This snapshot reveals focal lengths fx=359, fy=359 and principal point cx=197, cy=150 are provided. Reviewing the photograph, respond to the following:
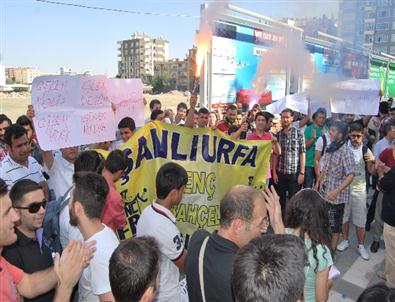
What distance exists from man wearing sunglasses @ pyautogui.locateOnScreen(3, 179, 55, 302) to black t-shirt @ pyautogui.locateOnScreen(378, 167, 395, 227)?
332 cm

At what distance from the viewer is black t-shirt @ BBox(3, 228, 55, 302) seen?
2.21 meters

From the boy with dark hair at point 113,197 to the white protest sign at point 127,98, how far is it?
1554 millimetres

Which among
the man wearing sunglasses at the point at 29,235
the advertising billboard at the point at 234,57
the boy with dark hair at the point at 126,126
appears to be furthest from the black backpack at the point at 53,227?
the advertising billboard at the point at 234,57

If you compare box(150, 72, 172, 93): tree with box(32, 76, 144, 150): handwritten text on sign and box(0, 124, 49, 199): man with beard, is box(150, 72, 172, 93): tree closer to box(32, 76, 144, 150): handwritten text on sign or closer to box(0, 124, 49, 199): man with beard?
box(32, 76, 144, 150): handwritten text on sign

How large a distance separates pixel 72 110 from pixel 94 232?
231cm

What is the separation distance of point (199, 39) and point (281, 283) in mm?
5817

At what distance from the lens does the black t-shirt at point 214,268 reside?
179 cm

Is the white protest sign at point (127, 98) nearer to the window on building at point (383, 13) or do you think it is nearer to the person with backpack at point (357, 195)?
the person with backpack at point (357, 195)

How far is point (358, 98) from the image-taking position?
7.00 metres

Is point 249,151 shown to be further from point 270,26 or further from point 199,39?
point 270,26

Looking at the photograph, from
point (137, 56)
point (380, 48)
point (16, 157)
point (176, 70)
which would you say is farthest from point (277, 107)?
point (137, 56)

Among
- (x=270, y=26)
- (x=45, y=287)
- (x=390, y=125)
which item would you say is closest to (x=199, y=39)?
(x=270, y=26)

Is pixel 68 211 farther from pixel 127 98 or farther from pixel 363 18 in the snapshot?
pixel 363 18

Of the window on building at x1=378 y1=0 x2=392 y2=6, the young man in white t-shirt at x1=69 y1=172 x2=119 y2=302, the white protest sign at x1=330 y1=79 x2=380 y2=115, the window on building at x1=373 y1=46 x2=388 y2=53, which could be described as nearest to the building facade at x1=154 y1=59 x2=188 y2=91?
the window on building at x1=373 y1=46 x2=388 y2=53
